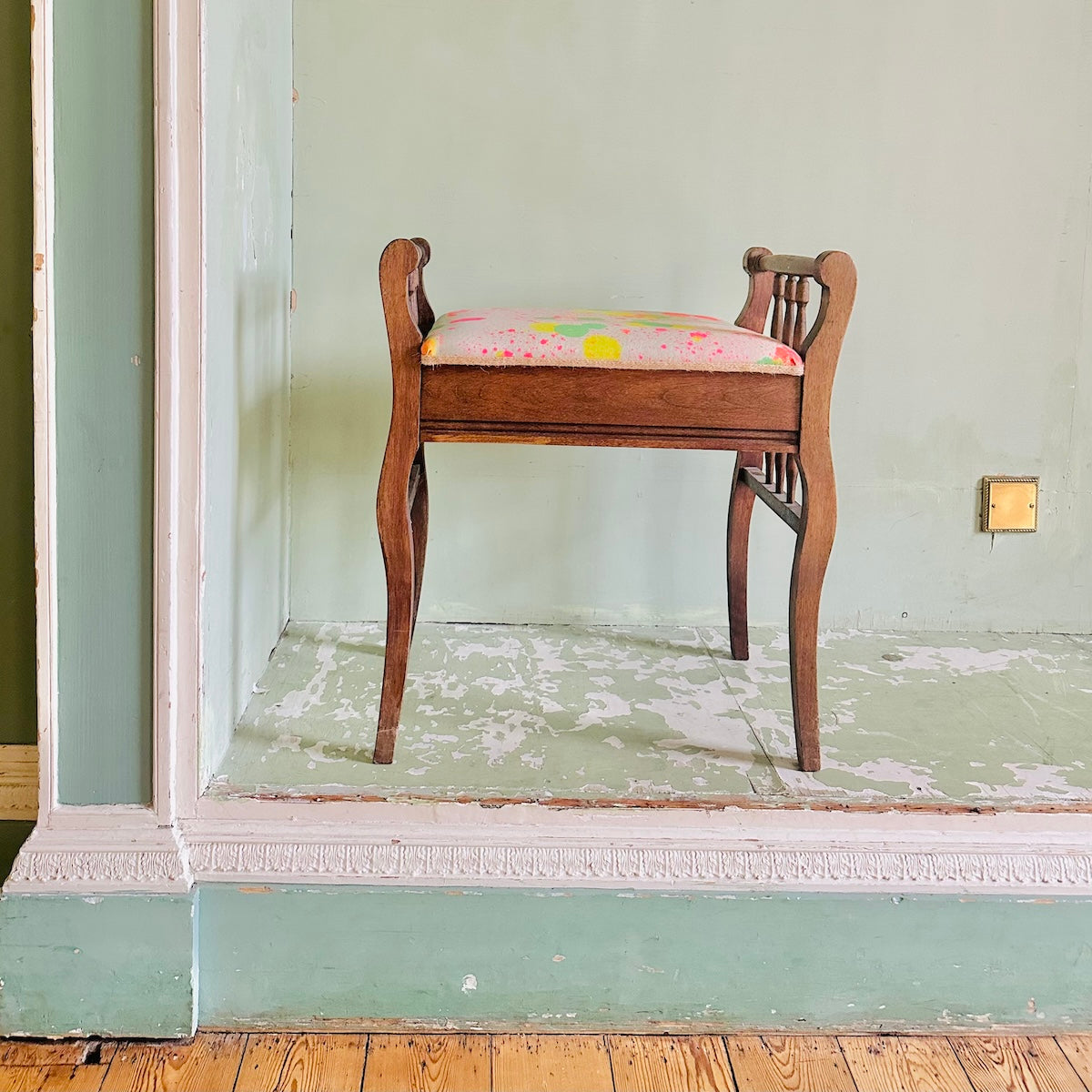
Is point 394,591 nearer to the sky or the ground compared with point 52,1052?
nearer to the sky

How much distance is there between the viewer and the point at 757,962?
1.24 meters

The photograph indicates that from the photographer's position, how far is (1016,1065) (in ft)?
3.96

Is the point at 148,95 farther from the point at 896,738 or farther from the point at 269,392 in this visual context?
the point at 896,738

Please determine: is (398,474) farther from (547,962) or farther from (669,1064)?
(669,1064)

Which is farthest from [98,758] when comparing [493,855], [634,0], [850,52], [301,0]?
[850,52]

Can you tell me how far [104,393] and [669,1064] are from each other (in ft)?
2.89

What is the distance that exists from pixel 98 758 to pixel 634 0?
139 centimetres

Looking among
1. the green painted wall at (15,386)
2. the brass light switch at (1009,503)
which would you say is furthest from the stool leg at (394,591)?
the brass light switch at (1009,503)

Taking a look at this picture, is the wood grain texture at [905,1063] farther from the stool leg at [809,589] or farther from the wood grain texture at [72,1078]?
the wood grain texture at [72,1078]

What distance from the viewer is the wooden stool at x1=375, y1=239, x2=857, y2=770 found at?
1329 millimetres

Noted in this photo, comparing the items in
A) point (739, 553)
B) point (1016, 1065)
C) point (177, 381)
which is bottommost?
point (1016, 1065)

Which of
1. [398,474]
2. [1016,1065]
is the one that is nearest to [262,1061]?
[398,474]

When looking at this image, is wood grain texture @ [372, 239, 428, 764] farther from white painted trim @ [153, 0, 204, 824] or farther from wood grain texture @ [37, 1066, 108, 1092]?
wood grain texture @ [37, 1066, 108, 1092]

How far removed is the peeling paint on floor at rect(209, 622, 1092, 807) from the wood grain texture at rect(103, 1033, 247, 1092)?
0.84 feet
